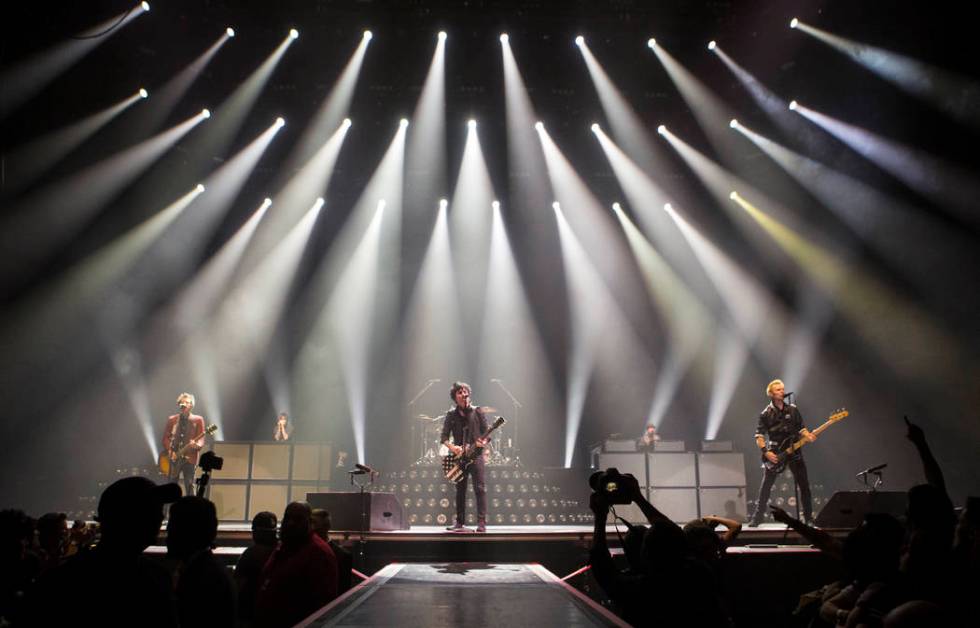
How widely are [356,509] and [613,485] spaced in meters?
4.67

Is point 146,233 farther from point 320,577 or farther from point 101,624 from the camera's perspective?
point 101,624

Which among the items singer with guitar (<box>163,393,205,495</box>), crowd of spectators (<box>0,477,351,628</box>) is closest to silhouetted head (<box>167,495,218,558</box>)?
crowd of spectators (<box>0,477,351,628</box>)

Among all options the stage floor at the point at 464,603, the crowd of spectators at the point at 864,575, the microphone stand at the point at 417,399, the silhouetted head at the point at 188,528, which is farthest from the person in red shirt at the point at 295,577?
the microphone stand at the point at 417,399

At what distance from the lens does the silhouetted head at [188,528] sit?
2.77 meters

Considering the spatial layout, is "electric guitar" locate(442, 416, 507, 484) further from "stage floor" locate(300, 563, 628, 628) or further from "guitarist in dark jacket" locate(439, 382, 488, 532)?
"stage floor" locate(300, 563, 628, 628)

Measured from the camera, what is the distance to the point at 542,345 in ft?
48.3

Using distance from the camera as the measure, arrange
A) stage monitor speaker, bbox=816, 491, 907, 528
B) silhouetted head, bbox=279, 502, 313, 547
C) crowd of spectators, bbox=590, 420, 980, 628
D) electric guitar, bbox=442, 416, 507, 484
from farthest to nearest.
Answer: electric guitar, bbox=442, 416, 507, 484 < stage monitor speaker, bbox=816, 491, 907, 528 < silhouetted head, bbox=279, 502, 313, 547 < crowd of spectators, bbox=590, 420, 980, 628

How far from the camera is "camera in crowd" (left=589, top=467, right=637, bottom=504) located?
298 cm

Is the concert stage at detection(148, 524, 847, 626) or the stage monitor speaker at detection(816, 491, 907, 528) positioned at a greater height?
the stage monitor speaker at detection(816, 491, 907, 528)

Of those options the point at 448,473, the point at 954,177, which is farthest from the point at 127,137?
the point at 954,177

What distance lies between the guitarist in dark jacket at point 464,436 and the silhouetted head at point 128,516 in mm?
6173

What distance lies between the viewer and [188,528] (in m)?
2.78

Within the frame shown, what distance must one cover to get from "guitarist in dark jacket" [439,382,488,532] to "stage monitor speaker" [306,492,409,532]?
3.20ft

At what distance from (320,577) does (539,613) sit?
1.15m
